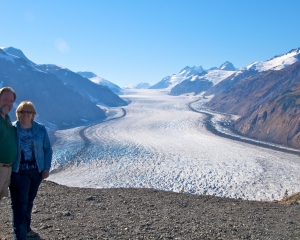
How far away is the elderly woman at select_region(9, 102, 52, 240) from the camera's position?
3.67 metres

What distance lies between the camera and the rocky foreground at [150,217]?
4465mm

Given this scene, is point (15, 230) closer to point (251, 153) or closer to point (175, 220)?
point (175, 220)

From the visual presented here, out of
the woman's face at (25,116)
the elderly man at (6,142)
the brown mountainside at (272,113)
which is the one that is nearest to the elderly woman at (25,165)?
the woman's face at (25,116)

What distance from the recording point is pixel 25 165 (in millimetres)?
3697

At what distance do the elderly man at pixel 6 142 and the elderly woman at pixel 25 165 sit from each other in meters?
0.10

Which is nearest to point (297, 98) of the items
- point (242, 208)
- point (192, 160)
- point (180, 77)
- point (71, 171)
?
point (192, 160)

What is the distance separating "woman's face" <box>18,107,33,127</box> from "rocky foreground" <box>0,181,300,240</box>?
1.40m

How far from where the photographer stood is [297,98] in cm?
4538

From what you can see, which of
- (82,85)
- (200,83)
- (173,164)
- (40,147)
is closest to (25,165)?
(40,147)

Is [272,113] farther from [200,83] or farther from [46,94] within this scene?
[200,83]

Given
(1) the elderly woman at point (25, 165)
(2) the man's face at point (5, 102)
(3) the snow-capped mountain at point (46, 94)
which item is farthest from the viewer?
(3) the snow-capped mountain at point (46, 94)

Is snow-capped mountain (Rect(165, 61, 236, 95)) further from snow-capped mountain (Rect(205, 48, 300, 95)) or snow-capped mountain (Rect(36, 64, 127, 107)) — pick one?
snow-capped mountain (Rect(36, 64, 127, 107))

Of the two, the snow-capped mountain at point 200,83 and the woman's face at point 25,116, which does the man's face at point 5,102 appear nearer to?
the woman's face at point 25,116

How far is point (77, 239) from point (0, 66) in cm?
6105
